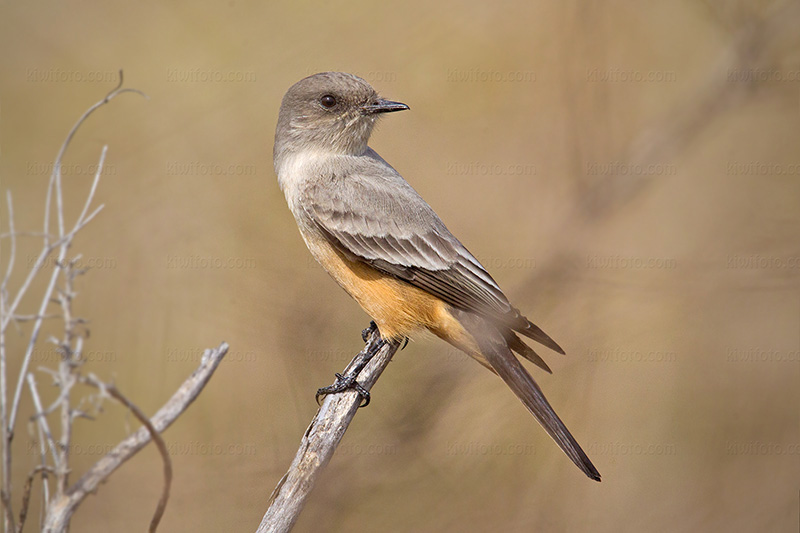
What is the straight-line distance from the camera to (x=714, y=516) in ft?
16.2

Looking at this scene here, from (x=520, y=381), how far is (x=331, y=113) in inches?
84.4

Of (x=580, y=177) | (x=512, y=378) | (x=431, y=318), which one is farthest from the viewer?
(x=580, y=177)

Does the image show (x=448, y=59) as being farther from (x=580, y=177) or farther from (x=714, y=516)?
(x=714, y=516)

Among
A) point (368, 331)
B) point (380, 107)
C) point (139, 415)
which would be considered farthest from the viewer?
point (368, 331)

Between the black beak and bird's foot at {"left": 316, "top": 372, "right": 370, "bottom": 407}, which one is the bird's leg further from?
the black beak

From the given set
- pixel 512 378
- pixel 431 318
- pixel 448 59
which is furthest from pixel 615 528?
pixel 448 59

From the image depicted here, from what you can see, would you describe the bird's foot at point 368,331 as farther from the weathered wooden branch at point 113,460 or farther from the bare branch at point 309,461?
the weathered wooden branch at point 113,460

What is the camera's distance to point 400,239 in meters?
4.24

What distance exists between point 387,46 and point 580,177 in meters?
1.91

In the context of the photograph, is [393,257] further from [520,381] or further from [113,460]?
[113,460]

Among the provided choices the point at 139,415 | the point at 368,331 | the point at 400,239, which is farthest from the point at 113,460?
the point at 368,331

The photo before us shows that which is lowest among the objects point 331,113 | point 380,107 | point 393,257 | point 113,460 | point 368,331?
point 368,331

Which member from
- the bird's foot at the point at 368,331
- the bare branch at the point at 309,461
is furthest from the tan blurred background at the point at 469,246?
the bare branch at the point at 309,461

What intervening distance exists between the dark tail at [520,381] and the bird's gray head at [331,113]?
55.4 inches
